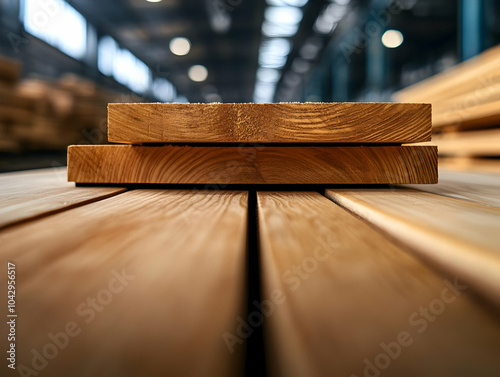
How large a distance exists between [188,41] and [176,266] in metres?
8.97

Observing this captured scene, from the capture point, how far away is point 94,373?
0.68 feet

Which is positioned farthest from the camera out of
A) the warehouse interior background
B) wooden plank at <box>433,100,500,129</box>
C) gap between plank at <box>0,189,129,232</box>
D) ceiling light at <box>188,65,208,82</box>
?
ceiling light at <box>188,65,208,82</box>

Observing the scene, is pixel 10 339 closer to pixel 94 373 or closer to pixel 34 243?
pixel 94 373

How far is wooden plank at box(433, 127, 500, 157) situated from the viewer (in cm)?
212

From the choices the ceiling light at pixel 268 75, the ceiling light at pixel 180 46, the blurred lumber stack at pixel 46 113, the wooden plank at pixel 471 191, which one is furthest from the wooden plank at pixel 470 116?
the ceiling light at pixel 268 75

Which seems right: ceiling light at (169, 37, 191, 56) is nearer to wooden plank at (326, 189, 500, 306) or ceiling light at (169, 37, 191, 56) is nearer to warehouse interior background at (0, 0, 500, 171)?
warehouse interior background at (0, 0, 500, 171)

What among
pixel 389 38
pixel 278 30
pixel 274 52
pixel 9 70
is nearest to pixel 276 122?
pixel 9 70

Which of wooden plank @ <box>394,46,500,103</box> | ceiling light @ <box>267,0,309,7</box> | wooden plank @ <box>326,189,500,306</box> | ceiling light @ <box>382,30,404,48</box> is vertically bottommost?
wooden plank @ <box>326,189,500,306</box>

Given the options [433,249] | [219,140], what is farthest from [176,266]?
[219,140]

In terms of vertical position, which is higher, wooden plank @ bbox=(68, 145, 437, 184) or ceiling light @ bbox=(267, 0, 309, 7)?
ceiling light @ bbox=(267, 0, 309, 7)

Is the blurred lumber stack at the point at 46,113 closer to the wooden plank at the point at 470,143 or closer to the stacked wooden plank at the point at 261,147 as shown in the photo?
the stacked wooden plank at the point at 261,147

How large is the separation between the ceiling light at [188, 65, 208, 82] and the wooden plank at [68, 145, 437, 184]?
35.1ft

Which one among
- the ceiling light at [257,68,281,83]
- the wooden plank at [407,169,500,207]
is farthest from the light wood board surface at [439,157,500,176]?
the ceiling light at [257,68,281,83]

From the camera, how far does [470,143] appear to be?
7.80 ft
